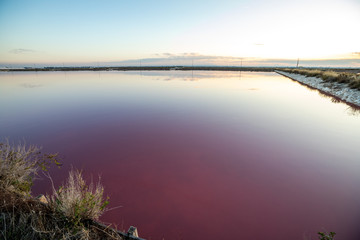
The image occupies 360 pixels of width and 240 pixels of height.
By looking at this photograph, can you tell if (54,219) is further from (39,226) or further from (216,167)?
(216,167)

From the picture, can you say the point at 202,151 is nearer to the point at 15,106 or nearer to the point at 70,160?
the point at 70,160

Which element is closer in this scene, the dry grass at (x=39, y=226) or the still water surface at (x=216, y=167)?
the dry grass at (x=39, y=226)

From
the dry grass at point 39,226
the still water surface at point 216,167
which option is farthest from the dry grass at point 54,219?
the still water surface at point 216,167

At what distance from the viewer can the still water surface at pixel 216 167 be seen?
4195 mm

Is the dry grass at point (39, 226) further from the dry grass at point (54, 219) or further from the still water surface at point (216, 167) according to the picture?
the still water surface at point (216, 167)

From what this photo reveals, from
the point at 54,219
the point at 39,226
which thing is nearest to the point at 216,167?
the point at 54,219

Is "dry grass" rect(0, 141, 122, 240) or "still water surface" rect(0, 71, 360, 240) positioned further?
"still water surface" rect(0, 71, 360, 240)

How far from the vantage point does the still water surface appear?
420 centimetres

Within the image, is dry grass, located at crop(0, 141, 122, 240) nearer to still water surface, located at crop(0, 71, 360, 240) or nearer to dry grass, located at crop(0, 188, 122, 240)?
dry grass, located at crop(0, 188, 122, 240)

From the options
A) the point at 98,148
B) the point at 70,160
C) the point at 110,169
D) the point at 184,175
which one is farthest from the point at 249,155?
the point at 70,160

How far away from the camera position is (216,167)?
20.9ft

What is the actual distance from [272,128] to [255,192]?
6.02m

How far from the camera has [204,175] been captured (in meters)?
5.93

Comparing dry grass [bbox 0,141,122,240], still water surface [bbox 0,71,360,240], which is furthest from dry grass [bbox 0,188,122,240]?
still water surface [bbox 0,71,360,240]
